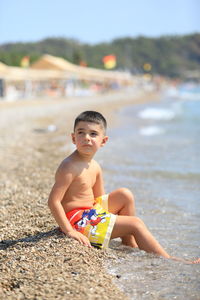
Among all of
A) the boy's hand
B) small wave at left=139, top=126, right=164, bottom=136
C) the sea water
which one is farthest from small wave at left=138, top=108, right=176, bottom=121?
the boy's hand

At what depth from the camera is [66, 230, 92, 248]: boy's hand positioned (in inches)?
110

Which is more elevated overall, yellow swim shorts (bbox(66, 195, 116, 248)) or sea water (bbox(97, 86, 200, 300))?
yellow swim shorts (bbox(66, 195, 116, 248))

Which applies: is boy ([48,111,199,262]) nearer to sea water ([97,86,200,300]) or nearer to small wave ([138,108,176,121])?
sea water ([97,86,200,300])

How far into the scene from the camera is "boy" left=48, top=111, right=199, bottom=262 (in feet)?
9.28

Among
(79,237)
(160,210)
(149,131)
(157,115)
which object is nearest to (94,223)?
(79,237)

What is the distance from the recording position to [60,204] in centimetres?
282

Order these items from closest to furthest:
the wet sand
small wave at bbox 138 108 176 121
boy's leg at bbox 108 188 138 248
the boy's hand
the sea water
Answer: the wet sand
the sea water
the boy's hand
boy's leg at bbox 108 188 138 248
small wave at bbox 138 108 176 121

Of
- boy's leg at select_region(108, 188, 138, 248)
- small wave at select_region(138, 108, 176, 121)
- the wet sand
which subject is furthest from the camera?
small wave at select_region(138, 108, 176, 121)

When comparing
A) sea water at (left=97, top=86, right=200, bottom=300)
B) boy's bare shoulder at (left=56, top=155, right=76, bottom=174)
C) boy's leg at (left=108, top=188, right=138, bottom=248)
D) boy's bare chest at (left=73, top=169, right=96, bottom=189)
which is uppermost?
boy's bare shoulder at (left=56, top=155, right=76, bottom=174)

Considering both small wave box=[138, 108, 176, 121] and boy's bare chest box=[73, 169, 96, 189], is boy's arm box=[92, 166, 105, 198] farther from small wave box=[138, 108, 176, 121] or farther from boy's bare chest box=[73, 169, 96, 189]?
small wave box=[138, 108, 176, 121]

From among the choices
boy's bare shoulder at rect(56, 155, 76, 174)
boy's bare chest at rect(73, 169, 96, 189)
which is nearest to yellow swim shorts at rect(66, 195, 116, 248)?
boy's bare chest at rect(73, 169, 96, 189)

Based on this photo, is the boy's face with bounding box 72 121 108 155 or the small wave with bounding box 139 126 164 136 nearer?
the boy's face with bounding box 72 121 108 155

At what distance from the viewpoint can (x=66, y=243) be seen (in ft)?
9.10

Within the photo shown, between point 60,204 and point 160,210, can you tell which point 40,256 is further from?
point 160,210
